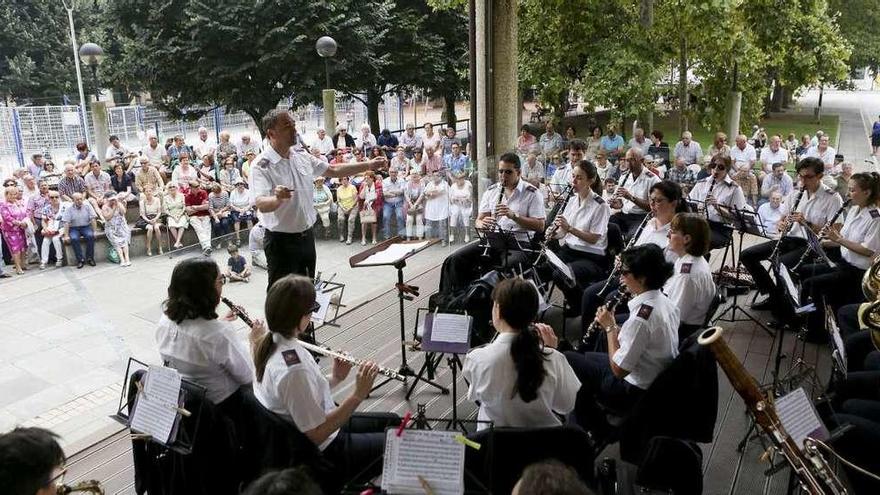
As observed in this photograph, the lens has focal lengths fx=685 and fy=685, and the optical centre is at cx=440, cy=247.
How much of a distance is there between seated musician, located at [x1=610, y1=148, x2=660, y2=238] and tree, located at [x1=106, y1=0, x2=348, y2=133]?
12.7 m

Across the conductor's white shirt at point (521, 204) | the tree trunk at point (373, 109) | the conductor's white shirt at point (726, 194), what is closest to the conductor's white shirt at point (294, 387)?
the conductor's white shirt at point (521, 204)

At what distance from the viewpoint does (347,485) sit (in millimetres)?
2934

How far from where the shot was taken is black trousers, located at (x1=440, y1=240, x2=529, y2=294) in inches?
236

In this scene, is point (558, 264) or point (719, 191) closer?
point (558, 264)

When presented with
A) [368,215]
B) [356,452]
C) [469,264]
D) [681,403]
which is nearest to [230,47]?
[368,215]

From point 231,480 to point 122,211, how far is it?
9097 mm

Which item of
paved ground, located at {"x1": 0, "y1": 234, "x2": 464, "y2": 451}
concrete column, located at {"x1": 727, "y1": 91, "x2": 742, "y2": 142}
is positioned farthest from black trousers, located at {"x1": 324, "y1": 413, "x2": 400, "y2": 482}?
concrete column, located at {"x1": 727, "y1": 91, "x2": 742, "y2": 142}

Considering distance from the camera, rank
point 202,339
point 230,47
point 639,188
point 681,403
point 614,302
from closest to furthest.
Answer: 1. point 202,339
2. point 681,403
3. point 614,302
4. point 639,188
5. point 230,47

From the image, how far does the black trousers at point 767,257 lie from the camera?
243 inches

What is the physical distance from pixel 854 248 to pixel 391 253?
368 cm

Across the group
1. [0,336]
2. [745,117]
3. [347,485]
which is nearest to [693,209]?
[347,485]

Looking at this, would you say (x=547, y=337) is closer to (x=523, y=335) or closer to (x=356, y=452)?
(x=523, y=335)

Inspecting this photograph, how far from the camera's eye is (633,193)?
24.5ft

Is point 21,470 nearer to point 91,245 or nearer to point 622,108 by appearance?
point 91,245
